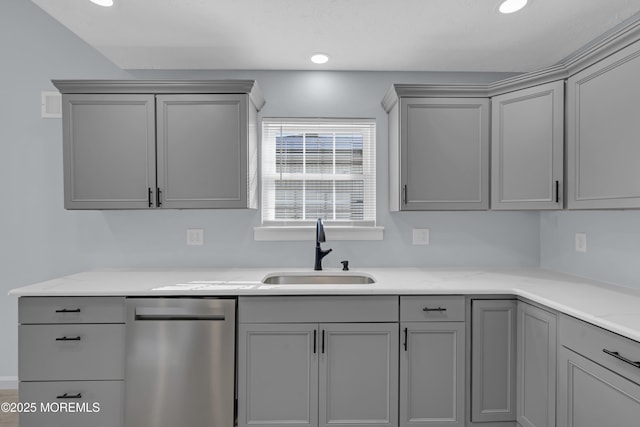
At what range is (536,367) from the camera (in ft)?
5.88

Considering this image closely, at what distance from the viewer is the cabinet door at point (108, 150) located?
2.21 m

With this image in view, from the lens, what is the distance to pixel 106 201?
2234 millimetres

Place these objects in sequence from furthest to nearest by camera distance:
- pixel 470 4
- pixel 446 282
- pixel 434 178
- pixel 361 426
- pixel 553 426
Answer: pixel 434 178 → pixel 446 282 → pixel 361 426 → pixel 470 4 → pixel 553 426

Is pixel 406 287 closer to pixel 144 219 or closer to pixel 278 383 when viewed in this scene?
pixel 278 383

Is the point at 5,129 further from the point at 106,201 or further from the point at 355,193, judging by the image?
the point at 355,193

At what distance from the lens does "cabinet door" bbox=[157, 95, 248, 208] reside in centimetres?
223

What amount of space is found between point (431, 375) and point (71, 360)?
2.03m

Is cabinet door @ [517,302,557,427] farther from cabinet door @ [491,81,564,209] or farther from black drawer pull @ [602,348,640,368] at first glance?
cabinet door @ [491,81,564,209]

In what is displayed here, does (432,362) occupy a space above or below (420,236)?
below

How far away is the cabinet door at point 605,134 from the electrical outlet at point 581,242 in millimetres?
449

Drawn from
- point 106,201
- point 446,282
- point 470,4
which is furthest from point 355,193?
point 106,201

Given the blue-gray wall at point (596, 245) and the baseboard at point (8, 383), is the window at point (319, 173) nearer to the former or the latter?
the blue-gray wall at point (596, 245)

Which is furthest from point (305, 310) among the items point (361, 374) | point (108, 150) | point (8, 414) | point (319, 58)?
point (8, 414)

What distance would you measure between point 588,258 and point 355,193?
161 centimetres
